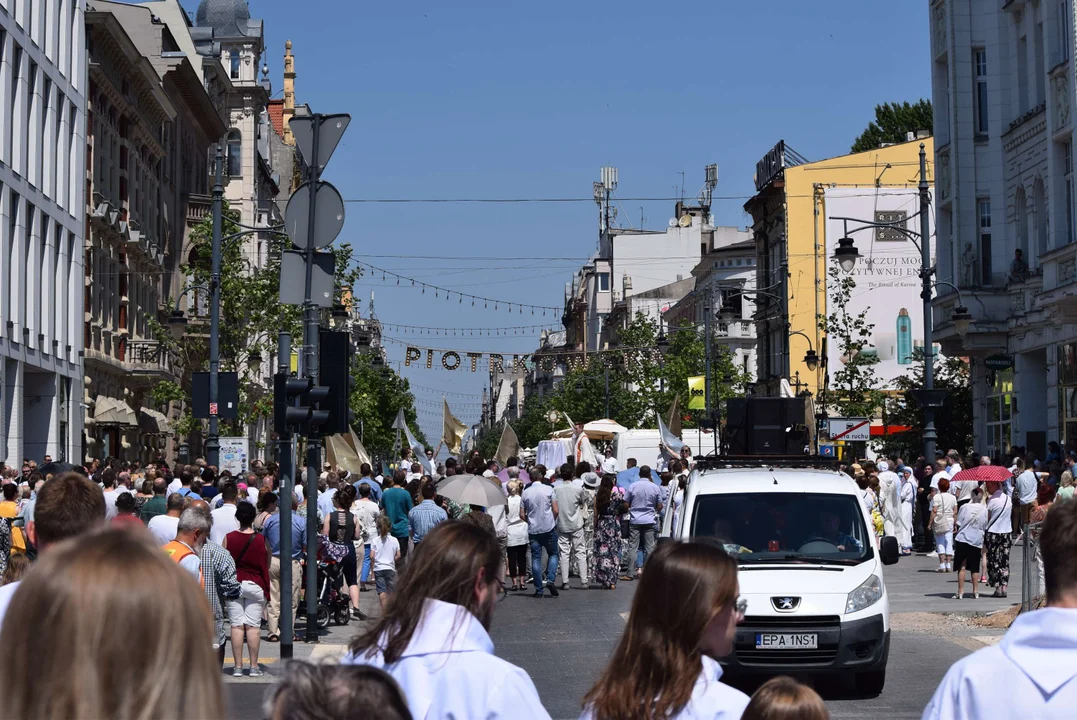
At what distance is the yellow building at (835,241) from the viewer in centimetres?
7006

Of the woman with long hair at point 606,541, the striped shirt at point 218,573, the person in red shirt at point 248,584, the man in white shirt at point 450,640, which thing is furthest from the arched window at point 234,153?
the man in white shirt at point 450,640

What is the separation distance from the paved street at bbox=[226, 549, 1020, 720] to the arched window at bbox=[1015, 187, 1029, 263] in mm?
14078

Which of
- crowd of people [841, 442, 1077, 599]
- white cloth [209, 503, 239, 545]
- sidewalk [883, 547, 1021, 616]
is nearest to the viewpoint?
white cloth [209, 503, 239, 545]

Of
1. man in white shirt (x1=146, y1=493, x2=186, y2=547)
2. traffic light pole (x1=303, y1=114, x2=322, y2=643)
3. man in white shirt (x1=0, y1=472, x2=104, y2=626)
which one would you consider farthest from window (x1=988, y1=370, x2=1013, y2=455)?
man in white shirt (x1=0, y1=472, x2=104, y2=626)

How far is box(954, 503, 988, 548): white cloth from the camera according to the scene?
22875 millimetres

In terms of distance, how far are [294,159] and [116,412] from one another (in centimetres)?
5661

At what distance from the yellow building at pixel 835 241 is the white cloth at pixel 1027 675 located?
64.0 m

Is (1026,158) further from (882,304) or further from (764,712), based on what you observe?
(764,712)

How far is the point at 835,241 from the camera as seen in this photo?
70.9m

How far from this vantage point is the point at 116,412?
154 ft

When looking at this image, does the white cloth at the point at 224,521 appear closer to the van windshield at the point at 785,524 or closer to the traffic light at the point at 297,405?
the traffic light at the point at 297,405

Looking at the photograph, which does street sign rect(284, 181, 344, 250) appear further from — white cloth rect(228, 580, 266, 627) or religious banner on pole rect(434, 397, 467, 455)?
religious banner on pole rect(434, 397, 467, 455)

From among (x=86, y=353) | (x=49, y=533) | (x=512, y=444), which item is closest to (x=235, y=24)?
(x=86, y=353)

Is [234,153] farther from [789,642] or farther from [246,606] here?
[789,642]
